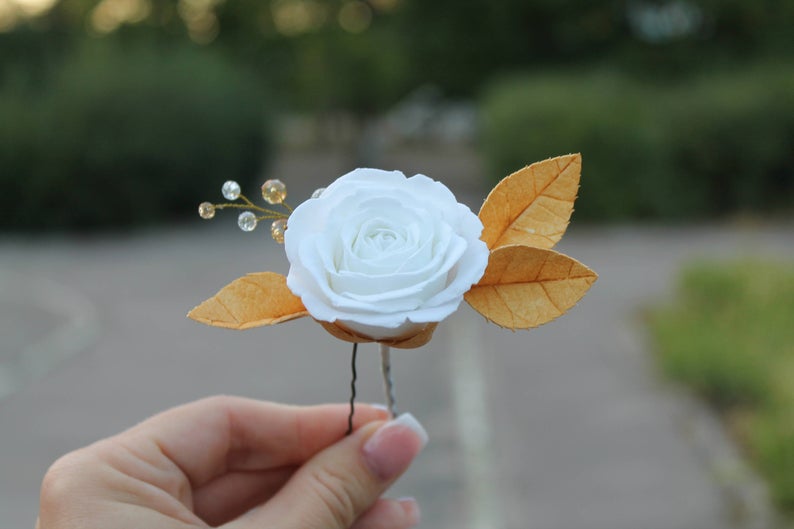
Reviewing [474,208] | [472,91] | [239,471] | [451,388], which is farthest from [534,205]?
[472,91]

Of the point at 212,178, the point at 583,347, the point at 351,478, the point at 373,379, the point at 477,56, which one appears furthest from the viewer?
the point at 477,56

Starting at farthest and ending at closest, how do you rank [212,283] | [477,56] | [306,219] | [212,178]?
1. [477,56]
2. [212,178]
3. [212,283]
4. [306,219]

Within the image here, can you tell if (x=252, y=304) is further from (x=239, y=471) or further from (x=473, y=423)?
(x=473, y=423)

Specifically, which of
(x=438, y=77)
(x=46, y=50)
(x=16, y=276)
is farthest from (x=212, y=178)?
(x=46, y=50)

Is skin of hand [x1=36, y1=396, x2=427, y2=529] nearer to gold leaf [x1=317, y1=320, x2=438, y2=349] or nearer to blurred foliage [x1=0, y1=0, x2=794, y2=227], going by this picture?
gold leaf [x1=317, y1=320, x2=438, y2=349]

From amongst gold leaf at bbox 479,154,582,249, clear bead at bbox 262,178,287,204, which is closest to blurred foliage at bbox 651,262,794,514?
gold leaf at bbox 479,154,582,249

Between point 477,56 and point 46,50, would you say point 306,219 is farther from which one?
point 46,50

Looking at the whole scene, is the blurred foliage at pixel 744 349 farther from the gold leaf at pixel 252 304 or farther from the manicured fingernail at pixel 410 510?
the gold leaf at pixel 252 304
